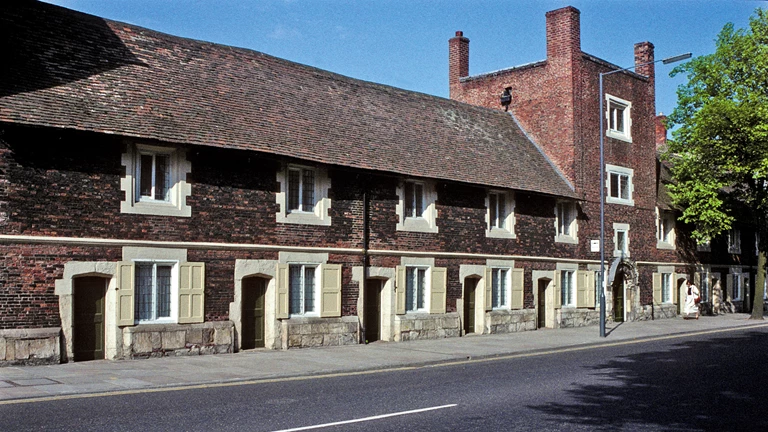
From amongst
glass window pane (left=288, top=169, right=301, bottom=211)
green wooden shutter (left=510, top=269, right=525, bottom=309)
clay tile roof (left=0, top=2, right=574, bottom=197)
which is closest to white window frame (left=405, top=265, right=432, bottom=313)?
clay tile roof (left=0, top=2, right=574, bottom=197)

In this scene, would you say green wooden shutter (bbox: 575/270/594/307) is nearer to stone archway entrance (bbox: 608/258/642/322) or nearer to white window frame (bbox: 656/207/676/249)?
stone archway entrance (bbox: 608/258/642/322)

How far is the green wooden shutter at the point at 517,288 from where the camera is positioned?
28688 millimetres

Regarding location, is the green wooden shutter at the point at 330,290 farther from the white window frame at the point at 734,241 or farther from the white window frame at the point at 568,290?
the white window frame at the point at 734,241

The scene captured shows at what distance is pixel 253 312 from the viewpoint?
68.7ft

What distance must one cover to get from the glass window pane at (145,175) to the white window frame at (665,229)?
25.9 m

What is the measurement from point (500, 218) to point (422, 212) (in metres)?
4.27

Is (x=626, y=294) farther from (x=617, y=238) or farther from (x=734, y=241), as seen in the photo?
(x=734, y=241)

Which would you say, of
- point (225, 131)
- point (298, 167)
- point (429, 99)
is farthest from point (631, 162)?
point (225, 131)

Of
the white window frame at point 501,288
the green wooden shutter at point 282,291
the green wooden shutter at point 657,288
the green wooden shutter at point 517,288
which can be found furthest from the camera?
the green wooden shutter at point 657,288

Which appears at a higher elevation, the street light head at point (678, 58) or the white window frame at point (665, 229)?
the street light head at point (678, 58)

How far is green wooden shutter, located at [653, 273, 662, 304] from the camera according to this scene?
121 ft

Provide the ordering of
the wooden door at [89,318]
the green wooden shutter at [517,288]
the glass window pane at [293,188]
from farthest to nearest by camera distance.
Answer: the green wooden shutter at [517,288], the glass window pane at [293,188], the wooden door at [89,318]

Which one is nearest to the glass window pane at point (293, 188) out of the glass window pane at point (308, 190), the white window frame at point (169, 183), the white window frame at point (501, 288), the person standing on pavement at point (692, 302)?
the glass window pane at point (308, 190)

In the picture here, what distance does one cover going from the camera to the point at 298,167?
21.8 meters
